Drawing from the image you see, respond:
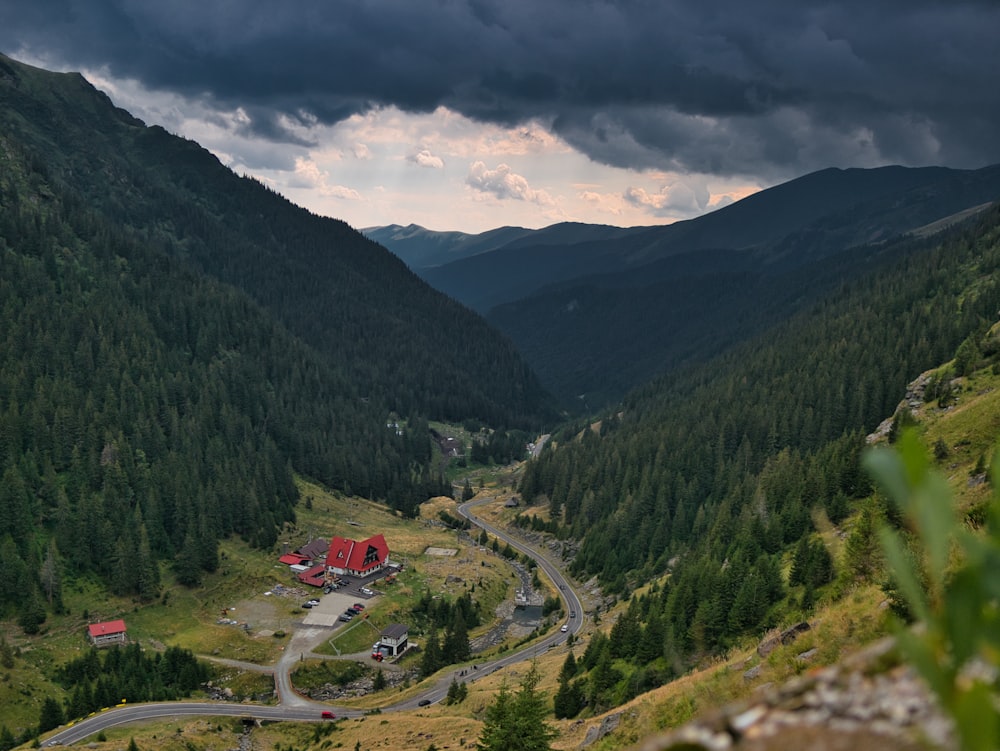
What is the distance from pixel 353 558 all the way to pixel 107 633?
3860 cm

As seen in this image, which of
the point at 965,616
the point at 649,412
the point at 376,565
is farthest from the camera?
the point at 649,412

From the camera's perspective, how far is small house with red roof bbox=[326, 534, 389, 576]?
111m

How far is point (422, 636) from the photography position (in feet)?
319

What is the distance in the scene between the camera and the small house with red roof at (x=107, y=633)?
266ft

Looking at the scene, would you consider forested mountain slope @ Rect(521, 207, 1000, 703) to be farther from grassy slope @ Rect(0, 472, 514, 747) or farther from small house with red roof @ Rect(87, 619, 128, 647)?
small house with red roof @ Rect(87, 619, 128, 647)

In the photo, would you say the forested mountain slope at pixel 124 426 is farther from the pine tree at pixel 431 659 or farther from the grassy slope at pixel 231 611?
the pine tree at pixel 431 659

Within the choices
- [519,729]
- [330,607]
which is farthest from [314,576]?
[519,729]

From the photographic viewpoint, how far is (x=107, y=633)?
8138cm

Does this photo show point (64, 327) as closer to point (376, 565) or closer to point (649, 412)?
point (376, 565)

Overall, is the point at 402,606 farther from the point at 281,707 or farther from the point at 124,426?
the point at 124,426

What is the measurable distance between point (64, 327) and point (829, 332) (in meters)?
181

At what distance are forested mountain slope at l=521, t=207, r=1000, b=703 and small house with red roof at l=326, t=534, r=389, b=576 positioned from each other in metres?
38.5

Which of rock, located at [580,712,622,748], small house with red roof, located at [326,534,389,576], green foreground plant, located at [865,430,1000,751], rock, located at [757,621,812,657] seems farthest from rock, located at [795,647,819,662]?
small house with red roof, located at [326,534,389,576]

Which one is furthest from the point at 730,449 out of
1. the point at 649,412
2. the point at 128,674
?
the point at 128,674
